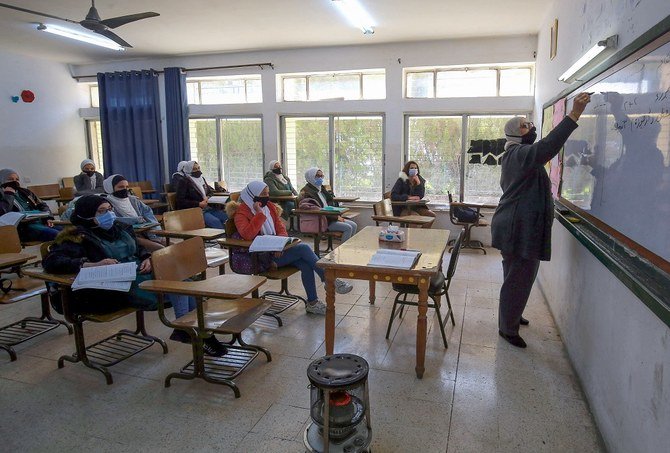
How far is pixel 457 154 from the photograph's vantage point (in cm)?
636

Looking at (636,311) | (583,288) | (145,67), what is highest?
(145,67)

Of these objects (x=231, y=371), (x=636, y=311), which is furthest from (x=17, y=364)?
(x=636, y=311)

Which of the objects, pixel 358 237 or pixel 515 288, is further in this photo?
pixel 358 237

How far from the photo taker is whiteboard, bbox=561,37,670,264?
1.41 m

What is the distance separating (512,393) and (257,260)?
1.83 meters

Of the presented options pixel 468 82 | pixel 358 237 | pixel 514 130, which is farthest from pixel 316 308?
pixel 468 82

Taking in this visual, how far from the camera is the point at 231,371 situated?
2.52 m

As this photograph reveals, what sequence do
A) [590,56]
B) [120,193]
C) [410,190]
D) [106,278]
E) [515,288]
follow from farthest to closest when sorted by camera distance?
[410,190]
[120,193]
[515,288]
[590,56]
[106,278]

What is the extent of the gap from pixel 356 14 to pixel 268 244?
3207mm

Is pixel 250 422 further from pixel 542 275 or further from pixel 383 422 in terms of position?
pixel 542 275

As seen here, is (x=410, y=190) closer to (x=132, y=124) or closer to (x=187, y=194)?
(x=187, y=194)

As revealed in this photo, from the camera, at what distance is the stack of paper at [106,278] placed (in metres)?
2.21

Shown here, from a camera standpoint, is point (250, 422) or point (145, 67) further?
point (145, 67)

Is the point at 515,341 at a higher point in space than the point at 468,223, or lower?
lower
